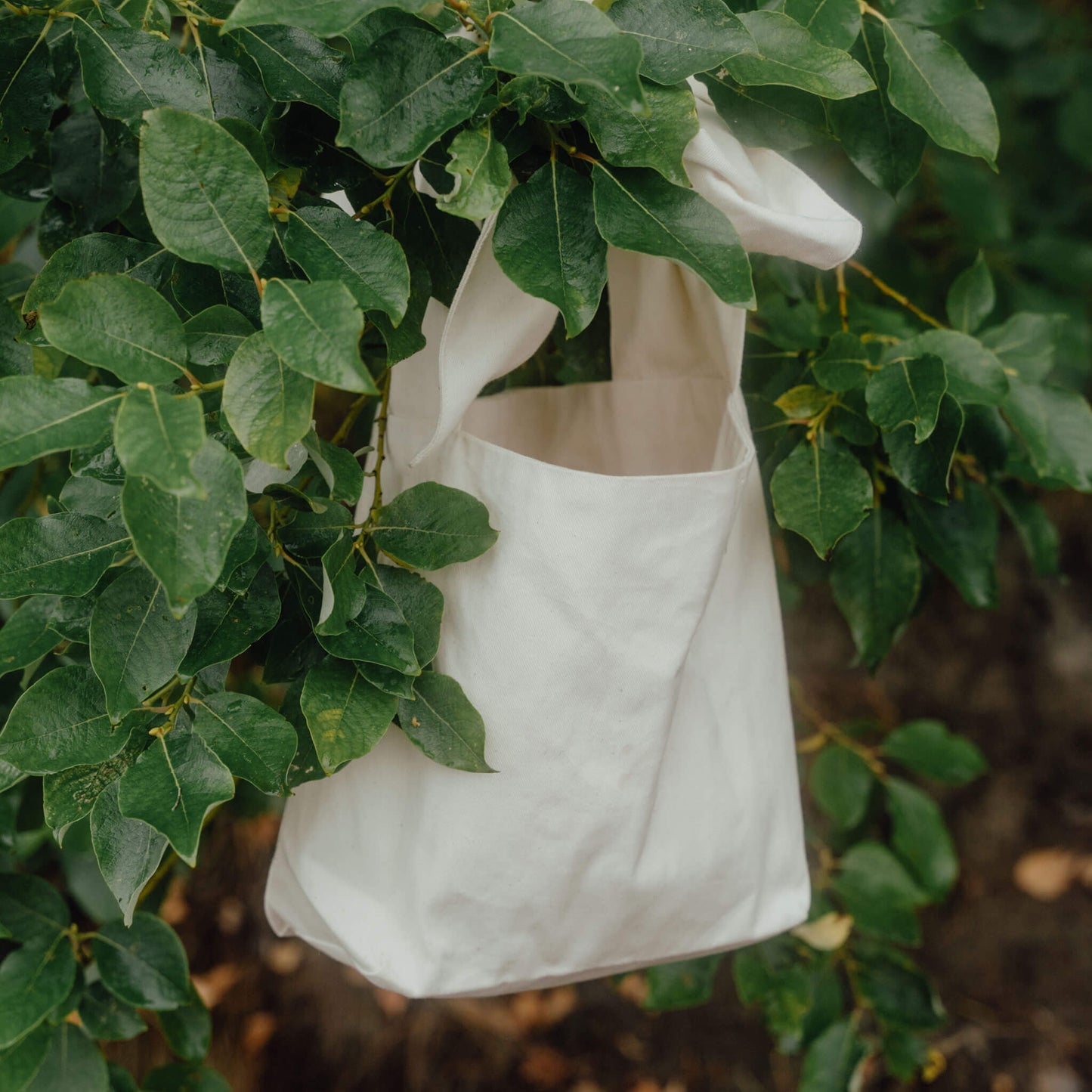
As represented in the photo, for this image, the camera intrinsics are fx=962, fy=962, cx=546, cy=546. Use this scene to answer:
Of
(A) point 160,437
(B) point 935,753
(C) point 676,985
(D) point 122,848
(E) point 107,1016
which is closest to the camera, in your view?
(A) point 160,437

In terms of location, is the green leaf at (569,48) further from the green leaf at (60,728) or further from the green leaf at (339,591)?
the green leaf at (60,728)

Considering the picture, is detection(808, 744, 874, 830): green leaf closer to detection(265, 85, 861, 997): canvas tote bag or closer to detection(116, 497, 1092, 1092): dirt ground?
detection(265, 85, 861, 997): canvas tote bag

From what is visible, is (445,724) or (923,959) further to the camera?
(923,959)

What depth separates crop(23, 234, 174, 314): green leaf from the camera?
45 centimetres

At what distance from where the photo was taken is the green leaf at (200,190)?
38 centimetres

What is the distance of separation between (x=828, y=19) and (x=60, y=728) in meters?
0.51

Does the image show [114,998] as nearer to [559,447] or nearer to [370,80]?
[559,447]

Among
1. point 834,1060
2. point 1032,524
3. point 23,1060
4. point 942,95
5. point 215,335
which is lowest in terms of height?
point 834,1060

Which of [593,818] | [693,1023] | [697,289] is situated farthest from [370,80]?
[693,1023]

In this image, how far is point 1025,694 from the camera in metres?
1.35

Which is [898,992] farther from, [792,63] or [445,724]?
[792,63]

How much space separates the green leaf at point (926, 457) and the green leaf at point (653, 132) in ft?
0.73

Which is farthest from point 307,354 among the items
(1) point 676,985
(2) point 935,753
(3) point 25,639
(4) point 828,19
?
(2) point 935,753

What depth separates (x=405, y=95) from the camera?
395mm
